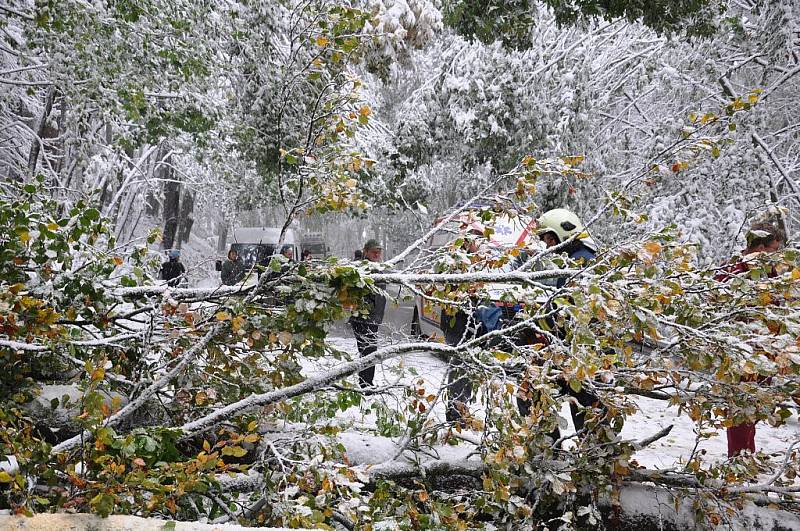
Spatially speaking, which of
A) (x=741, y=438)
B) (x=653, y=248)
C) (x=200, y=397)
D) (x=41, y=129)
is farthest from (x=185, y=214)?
(x=653, y=248)

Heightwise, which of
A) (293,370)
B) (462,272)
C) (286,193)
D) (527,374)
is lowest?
(293,370)

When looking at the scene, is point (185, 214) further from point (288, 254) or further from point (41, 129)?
point (288, 254)

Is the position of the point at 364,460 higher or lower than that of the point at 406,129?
lower

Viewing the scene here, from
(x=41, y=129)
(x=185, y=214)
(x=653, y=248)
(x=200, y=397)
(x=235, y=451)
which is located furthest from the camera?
(x=185, y=214)

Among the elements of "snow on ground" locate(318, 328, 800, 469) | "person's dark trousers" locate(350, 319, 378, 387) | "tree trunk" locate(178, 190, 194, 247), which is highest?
"tree trunk" locate(178, 190, 194, 247)

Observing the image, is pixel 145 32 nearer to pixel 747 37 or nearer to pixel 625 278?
pixel 625 278

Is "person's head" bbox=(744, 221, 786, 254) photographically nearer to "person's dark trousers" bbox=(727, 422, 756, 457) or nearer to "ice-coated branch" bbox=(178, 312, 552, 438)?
"person's dark trousers" bbox=(727, 422, 756, 457)

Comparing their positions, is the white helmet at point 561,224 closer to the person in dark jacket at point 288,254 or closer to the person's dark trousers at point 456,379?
the person's dark trousers at point 456,379

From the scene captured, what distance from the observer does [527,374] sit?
2.86 m

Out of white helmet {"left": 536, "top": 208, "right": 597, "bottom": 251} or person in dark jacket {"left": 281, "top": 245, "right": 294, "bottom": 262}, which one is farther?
white helmet {"left": 536, "top": 208, "right": 597, "bottom": 251}

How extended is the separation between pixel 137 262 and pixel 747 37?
9.61 metres

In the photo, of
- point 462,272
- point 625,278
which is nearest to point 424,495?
point 462,272

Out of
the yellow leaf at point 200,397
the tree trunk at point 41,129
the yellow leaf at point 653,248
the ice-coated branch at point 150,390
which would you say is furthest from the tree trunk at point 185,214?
the yellow leaf at point 653,248

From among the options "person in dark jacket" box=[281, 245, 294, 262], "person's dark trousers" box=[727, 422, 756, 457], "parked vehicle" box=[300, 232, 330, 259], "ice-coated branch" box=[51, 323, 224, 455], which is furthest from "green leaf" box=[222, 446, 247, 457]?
"parked vehicle" box=[300, 232, 330, 259]
